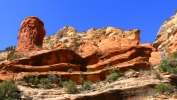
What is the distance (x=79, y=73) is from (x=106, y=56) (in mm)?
4537

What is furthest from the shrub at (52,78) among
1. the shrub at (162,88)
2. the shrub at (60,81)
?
the shrub at (162,88)

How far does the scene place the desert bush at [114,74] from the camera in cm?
3145

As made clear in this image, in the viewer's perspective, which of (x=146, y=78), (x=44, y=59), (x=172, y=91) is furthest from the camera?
(x=44, y=59)

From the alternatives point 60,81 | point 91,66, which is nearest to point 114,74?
point 60,81

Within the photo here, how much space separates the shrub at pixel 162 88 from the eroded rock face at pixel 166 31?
84.2ft

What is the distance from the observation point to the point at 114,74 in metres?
Result: 31.9

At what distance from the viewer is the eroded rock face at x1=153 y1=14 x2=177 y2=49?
54281 mm

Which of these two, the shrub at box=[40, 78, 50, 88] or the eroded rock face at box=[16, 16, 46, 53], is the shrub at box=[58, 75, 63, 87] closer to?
the shrub at box=[40, 78, 50, 88]

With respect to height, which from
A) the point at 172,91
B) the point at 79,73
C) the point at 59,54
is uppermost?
the point at 59,54

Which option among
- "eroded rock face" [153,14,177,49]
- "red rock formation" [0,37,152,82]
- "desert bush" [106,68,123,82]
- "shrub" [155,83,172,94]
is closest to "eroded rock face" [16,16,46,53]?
"red rock formation" [0,37,152,82]

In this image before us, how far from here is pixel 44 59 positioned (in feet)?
120

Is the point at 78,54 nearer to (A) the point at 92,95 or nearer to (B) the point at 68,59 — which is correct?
(B) the point at 68,59

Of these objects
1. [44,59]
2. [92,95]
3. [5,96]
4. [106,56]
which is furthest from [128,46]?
[5,96]

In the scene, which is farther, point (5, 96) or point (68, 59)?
point (68, 59)
